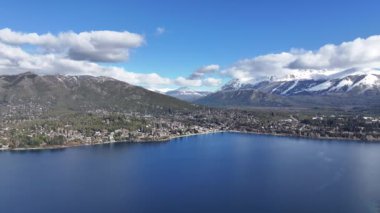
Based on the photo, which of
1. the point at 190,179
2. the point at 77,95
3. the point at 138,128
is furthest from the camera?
the point at 77,95

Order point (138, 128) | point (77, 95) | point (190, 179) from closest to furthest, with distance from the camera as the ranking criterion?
point (190, 179) → point (138, 128) → point (77, 95)

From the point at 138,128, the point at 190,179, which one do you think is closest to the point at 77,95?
the point at 138,128

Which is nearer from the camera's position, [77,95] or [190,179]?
[190,179]

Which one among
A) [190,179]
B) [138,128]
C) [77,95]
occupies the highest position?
[77,95]

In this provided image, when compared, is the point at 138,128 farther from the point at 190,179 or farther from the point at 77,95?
the point at 77,95

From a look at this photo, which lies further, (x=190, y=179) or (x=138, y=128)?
(x=138, y=128)

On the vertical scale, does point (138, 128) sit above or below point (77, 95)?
below
